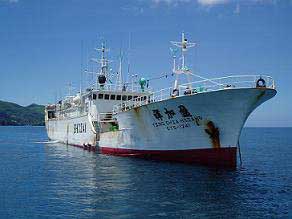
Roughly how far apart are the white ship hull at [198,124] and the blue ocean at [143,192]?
1357 millimetres

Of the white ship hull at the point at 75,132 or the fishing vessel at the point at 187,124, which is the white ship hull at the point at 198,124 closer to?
the fishing vessel at the point at 187,124

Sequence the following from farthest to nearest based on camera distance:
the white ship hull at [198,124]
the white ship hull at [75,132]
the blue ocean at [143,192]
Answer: the white ship hull at [75,132]
the white ship hull at [198,124]
the blue ocean at [143,192]

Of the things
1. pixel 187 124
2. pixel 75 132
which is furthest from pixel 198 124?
pixel 75 132

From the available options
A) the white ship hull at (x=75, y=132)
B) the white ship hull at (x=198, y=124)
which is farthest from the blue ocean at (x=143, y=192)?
the white ship hull at (x=75, y=132)

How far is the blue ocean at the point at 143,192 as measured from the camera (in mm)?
17913

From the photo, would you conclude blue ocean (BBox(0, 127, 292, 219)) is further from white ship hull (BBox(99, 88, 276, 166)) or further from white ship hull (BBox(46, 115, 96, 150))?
white ship hull (BBox(46, 115, 96, 150))

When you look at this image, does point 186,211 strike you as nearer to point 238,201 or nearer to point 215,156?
point 238,201

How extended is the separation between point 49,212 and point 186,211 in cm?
636

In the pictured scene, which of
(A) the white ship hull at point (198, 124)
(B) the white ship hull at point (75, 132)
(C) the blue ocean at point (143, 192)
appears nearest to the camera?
(C) the blue ocean at point (143, 192)

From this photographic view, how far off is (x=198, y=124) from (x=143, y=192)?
33.5ft

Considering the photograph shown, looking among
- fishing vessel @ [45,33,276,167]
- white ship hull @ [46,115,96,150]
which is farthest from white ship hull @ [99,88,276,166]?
white ship hull @ [46,115,96,150]

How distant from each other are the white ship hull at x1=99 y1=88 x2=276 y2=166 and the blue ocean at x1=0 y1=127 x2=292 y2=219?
136 cm

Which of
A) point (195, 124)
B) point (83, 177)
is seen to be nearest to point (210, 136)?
point (195, 124)

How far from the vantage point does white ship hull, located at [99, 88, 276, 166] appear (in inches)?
1134
